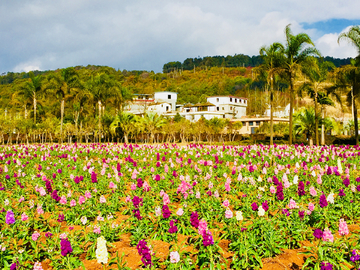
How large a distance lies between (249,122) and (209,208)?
196 ft

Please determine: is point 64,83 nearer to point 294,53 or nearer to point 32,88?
point 32,88

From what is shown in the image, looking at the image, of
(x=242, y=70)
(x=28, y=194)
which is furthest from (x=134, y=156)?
(x=242, y=70)

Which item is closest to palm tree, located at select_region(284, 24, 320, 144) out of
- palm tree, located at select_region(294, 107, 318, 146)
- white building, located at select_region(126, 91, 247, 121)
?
palm tree, located at select_region(294, 107, 318, 146)

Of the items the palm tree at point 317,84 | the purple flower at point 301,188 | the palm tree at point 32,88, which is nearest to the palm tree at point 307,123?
the palm tree at point 317,84

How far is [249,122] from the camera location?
64250mm

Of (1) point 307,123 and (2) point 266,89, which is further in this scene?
(2) point 266,89

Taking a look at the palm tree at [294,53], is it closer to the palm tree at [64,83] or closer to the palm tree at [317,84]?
the palm tree at [317,84]

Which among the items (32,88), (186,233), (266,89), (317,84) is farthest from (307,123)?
(32,88)

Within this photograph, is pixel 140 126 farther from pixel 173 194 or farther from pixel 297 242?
pixel 297 242

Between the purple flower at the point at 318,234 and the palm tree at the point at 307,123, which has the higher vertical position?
the palm tree at the point at 307,123

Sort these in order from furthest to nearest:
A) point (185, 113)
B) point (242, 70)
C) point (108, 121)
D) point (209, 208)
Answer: point (242, 70), point (185, 113), point (108, 121), point (209, 208)

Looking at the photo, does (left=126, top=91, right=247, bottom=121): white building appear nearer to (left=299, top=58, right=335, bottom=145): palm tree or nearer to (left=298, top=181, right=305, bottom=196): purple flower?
(left=299, top=58, right=335, bottom=145): palm tree

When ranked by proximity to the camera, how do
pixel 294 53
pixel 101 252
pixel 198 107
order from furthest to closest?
1. pixel 198 107
2. pixel 294 53
3. pixel 101 252

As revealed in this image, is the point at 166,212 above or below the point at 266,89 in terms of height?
below
